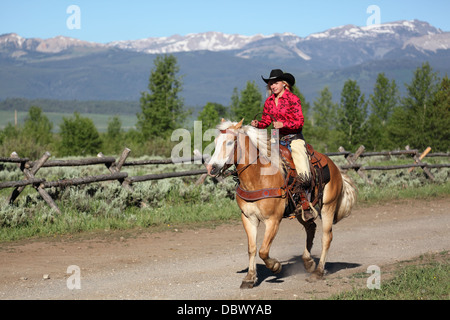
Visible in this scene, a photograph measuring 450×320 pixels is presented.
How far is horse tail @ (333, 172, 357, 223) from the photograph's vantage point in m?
9.19

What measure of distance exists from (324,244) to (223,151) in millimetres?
2640

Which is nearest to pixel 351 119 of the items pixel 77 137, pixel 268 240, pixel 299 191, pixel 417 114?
pixel 417 114

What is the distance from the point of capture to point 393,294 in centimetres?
679

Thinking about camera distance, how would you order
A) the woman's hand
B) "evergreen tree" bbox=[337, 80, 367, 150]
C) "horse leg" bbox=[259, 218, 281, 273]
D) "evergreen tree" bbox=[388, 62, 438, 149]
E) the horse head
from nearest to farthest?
the horse head → "horse leg" bbox=[259, 218, 281, 273] → the woman's hand → "evergreen tree" bbox=[388, 62, 438, 149] → "evergreen tree" bbox=[337, 80, 367, 150]

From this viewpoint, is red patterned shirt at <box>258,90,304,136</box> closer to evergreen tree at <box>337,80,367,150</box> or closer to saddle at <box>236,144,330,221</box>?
saddle at <box>236,144,330,221</box>

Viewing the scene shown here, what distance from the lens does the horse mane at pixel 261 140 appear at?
7.42 metres

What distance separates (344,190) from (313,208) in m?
1.33

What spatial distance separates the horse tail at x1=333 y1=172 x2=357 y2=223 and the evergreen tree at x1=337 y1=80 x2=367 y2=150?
157 ft

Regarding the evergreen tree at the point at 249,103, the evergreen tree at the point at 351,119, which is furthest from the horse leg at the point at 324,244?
the evergreen tree at the point at 249,103

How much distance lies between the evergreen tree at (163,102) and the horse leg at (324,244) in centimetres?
5159

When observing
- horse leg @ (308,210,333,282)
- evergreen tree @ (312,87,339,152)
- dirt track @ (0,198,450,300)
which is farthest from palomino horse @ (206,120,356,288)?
evergreen tree @ (312,87,339,152)

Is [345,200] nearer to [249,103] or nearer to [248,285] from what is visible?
[248,285]

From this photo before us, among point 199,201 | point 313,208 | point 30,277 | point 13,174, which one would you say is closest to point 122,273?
point 30,277

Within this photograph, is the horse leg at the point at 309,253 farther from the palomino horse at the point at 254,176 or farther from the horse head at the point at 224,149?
the horse head at the point at 224,149
